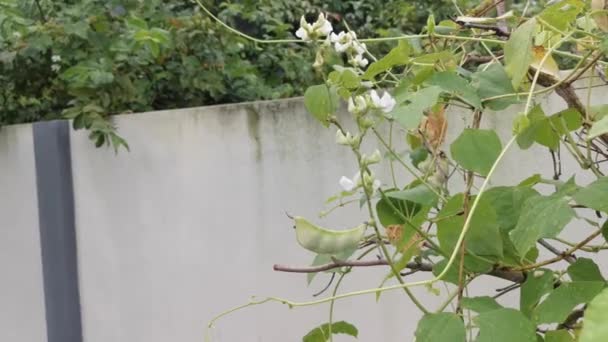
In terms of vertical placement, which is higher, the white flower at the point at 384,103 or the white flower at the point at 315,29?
the white flower at the point at 315,29

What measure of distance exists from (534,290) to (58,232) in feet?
7.43

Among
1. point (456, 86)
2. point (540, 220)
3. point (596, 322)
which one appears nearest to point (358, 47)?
point (456, 86)

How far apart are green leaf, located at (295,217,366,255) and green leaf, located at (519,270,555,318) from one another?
217 millimetres

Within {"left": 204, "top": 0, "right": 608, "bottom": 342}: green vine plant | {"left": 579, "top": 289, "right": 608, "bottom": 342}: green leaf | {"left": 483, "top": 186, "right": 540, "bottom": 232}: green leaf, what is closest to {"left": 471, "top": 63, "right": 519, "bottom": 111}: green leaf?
{"left": 204, "top": 0, "right": 608, "bottom": 342}: green vine plant

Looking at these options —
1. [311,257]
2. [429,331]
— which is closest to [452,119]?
[311,257]

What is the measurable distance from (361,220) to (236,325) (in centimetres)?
63

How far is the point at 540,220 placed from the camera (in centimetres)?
91

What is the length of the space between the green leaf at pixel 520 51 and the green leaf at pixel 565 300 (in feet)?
0.85

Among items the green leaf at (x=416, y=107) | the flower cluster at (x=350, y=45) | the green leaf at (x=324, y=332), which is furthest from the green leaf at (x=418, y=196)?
the green leaf at (x=324, y=332)

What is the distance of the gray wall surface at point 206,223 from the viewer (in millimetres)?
2387

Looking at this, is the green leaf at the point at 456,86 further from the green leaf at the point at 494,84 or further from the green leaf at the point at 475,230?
Result: the green leaf at the point at 475,230

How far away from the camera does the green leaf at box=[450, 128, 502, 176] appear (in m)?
1.00

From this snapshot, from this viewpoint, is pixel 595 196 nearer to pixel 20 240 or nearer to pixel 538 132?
pixel 538 132

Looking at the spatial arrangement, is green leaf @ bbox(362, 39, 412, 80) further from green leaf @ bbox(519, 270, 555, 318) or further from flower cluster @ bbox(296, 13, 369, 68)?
green leaf @ bbox(519, 270, 555, 318)
